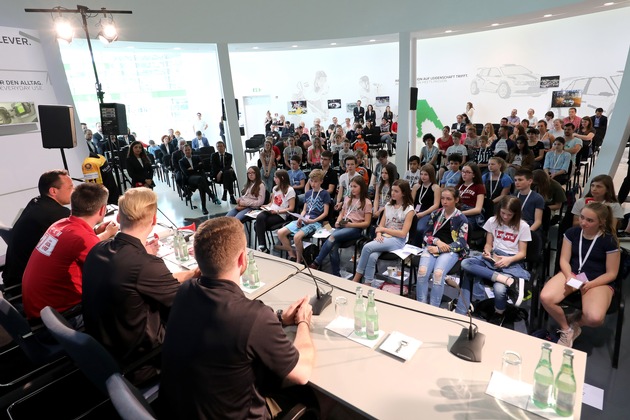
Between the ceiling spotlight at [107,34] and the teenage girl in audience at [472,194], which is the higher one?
the ceiling spotlight at [107,34]

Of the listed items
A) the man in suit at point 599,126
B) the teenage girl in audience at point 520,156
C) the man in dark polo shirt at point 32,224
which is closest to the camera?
the man in dark polo shirt at point 32,224

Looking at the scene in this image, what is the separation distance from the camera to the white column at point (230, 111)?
7781mm

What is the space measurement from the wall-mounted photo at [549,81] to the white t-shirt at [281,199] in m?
9.48

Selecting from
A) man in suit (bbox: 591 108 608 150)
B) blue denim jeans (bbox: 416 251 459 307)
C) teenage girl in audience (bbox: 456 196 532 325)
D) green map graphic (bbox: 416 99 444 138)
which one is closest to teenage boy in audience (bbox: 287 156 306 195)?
blue denim jeans (bbox: 416 251 459 307)

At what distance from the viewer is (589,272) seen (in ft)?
9.93

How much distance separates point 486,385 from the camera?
1.61 meters

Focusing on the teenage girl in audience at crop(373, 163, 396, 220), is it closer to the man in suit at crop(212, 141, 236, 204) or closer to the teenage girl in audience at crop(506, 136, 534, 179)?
the teenage girl in audience at crop(506, 136, 534, 179)

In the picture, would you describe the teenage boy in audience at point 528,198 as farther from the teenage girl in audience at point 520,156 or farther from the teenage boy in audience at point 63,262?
the teenage boy in audience at point 63,262

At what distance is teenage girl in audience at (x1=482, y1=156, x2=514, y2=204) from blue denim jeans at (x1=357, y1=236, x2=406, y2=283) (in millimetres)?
2044

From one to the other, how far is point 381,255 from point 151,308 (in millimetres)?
2482

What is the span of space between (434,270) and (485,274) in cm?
44

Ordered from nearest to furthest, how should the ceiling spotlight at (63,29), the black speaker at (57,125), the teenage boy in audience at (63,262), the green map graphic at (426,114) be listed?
the teenage boy in audience at (63,262), the black speaker at (57,125), the ceiling spotlight at (63,29), the green map graphic at (426,114)

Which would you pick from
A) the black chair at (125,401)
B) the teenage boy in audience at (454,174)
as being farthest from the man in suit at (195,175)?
the black chair at (125,401)

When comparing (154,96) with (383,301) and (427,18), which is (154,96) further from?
(383,301)
